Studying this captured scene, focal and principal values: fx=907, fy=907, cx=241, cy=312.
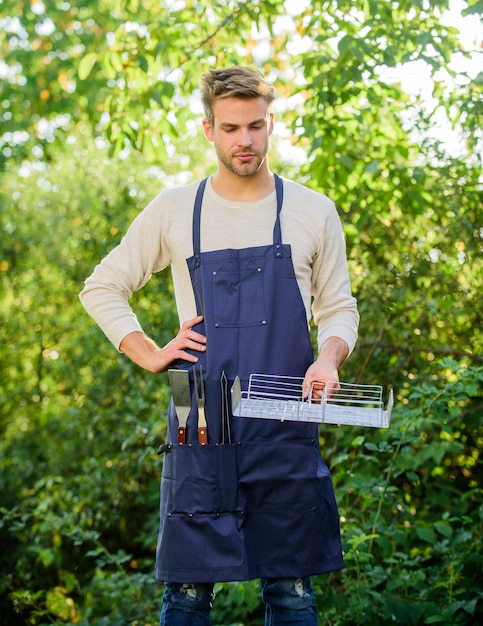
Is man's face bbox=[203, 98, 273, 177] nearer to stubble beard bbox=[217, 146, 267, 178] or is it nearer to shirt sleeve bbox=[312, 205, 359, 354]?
stubble beard bbox=[217, 146, 267, 178]

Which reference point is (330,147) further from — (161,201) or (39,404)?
(39,404)

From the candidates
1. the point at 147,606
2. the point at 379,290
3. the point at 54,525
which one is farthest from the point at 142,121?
the point at 147,606

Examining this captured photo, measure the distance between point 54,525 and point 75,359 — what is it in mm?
1693

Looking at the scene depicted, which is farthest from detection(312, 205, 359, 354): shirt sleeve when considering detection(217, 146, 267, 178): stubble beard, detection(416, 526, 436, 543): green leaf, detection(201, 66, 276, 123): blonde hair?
detection(416, 526, 436, 543): green leaf

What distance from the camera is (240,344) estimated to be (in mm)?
2410

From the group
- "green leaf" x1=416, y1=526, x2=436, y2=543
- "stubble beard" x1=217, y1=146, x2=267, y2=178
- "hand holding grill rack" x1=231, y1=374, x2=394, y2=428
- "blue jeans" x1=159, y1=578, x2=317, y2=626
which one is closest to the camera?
"hand holding grill rack" x1=231, y1=374, x2=394, y2=428

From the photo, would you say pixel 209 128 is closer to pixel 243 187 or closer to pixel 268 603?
pixel 243 187

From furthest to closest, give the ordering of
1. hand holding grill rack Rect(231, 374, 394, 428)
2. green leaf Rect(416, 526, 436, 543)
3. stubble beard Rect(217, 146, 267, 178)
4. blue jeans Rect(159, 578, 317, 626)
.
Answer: green leaf Rect(416, 526, 436, 543) < stubble beard Rect(217, 146, 267, 178) < blue jeans Rect(159, 578, 317, 626) < hand holding grill rack Rect(231, 374, 394, 428)

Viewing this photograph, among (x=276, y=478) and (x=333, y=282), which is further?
(x=333, y=282)

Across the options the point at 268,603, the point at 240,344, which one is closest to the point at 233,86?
the point at 240,344

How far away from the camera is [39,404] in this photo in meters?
6.16

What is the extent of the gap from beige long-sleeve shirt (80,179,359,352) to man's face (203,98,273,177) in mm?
118

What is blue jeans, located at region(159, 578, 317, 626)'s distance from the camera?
237cm

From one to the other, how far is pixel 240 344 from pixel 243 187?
0.46 m
